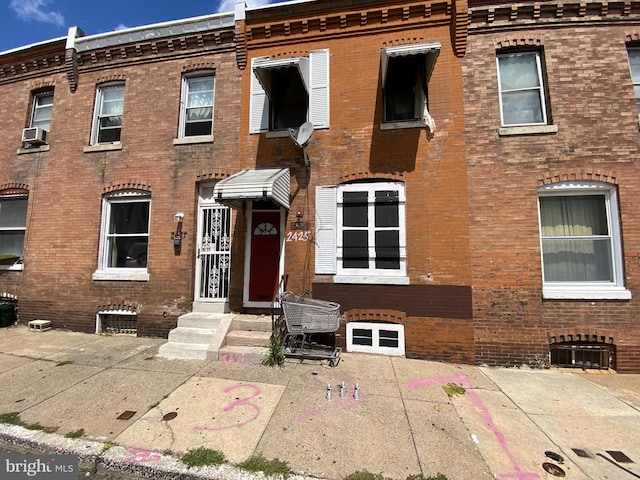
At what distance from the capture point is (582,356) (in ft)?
19.6

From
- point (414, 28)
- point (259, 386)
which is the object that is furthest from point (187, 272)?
point (414, 28)

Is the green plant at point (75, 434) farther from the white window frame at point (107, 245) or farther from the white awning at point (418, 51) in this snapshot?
the white awning at point (418, 51)

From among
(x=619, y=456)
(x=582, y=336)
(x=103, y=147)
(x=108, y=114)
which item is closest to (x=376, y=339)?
(x=619, y=456)

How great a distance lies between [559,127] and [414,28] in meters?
3.68

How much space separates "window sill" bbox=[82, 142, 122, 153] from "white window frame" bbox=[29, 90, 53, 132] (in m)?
1.94

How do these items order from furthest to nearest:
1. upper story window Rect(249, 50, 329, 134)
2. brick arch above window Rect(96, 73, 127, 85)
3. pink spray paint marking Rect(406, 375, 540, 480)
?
brick arch above window Rect(96, 73, 127, 85)
upper story window Rect(249, 50, 329, 134)
pink spray paint marking Rect(406, 375, 540, 480)

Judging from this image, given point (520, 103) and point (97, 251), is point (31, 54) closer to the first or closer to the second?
point (97, 251)

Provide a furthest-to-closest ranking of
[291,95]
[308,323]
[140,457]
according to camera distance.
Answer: [291,95] → [308,323] → [140,457]

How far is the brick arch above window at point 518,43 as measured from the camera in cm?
659

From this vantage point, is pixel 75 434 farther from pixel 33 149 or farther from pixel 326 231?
pixel 33 149

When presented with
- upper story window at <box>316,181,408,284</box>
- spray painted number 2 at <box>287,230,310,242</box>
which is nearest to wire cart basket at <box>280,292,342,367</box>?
upper story window at <box>316,181,408,284</box>

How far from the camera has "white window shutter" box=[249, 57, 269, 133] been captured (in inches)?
290

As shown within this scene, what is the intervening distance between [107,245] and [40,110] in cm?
480

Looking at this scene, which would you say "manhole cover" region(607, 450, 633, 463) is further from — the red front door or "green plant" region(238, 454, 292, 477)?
the red front door
